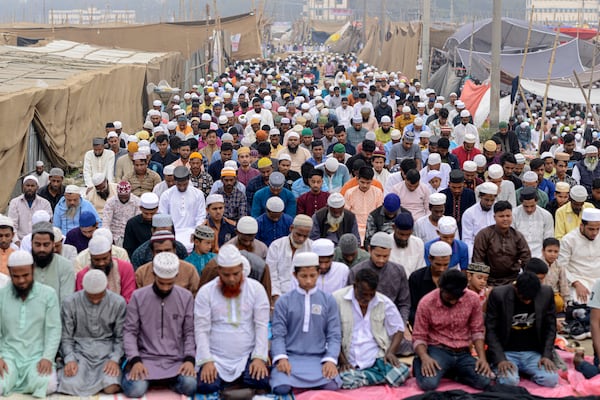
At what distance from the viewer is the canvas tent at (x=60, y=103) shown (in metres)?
13.4

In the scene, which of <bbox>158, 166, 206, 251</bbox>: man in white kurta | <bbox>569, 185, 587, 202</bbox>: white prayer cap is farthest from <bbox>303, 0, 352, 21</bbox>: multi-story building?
<bbox>569, 185, 587, 202</bbox>: white prayer cap

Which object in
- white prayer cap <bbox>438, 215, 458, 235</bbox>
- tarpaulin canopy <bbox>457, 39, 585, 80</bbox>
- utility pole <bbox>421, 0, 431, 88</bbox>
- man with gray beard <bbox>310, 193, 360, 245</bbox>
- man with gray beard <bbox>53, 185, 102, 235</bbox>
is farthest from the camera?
tarpaulin canopy <bbox>457, 39, 585, 80</bbox>

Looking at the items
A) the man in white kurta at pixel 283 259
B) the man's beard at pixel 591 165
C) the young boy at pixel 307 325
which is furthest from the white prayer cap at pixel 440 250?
the man's beard at pixel 591 165

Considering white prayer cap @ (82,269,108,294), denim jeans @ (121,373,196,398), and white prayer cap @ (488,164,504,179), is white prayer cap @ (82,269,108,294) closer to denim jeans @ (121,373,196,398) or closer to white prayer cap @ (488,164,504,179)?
denim jeans @ (121,373,196,398)

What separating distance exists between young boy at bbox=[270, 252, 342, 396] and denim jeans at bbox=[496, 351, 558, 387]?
1.18 meters

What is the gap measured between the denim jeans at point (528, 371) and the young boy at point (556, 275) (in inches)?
61.3

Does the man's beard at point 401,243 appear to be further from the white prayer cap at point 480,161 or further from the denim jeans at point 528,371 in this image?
the white prayer cap at point 480,161

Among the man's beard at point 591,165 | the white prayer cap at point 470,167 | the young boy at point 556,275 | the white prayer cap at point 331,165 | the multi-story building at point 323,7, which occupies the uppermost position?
the white prayer cap at point 470,167

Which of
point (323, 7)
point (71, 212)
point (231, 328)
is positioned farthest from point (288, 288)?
point (323, 7)

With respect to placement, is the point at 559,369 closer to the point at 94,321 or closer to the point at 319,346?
the point at 319,346

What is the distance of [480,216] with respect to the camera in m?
9.65

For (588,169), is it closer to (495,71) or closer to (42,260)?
(495,71)

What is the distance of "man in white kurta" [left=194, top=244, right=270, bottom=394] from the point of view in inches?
270

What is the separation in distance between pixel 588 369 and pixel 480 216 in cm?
269
